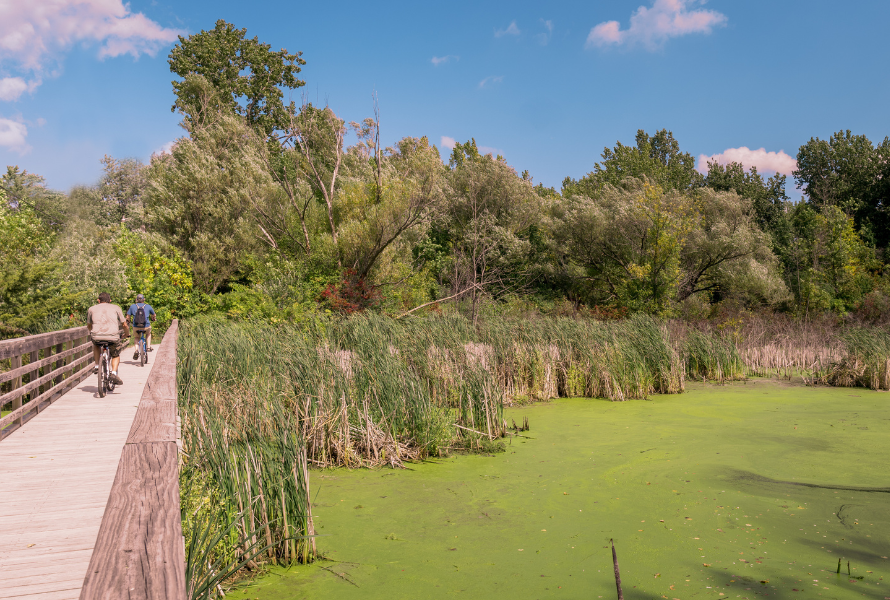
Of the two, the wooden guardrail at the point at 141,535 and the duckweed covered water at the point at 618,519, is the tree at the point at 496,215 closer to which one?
the duckweed covered water at the point at 618,519

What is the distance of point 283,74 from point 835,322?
29.4 metres

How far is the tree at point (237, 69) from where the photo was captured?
29406 mm

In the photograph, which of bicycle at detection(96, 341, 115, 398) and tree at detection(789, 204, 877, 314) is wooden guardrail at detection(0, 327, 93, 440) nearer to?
bicycle at detection(96, 341, 115, 398)

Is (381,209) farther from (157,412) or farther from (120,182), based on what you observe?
(120,182)

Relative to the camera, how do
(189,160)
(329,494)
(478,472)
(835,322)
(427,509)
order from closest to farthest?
(427,509)
(329,494)
(478,472)
(835,322)
(189,160)

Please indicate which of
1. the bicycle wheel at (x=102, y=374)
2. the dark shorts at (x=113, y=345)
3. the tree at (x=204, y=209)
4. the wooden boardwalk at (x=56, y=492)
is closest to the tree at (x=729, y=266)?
the tree at (x=204, y=209)

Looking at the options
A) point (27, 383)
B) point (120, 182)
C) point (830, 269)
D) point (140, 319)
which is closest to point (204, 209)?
point (140, 319)

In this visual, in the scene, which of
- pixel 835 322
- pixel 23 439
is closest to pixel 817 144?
pixel 835 322

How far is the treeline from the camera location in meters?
16.0

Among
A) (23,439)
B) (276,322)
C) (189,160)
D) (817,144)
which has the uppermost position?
(817,144)

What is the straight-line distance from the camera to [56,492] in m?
4.25

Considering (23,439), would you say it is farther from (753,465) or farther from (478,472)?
(753,465)

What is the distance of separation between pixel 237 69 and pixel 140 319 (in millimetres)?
24335

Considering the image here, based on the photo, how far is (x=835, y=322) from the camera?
19906 mm
